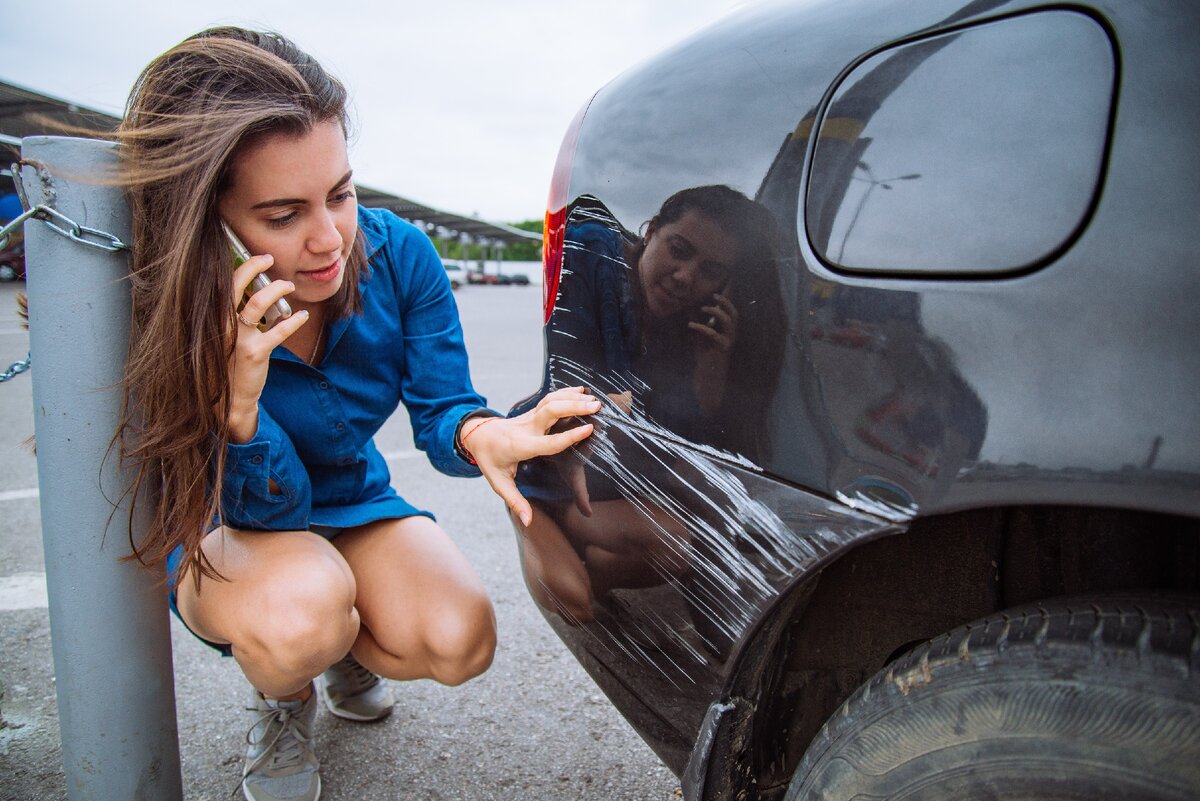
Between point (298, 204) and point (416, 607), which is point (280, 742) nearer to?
point (416, 607)

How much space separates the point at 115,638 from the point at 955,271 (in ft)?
4.41

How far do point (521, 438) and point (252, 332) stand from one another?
1.51 feet

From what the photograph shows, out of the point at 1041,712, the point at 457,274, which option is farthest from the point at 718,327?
the point at 457,274

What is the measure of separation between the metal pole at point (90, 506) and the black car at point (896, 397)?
0.69m

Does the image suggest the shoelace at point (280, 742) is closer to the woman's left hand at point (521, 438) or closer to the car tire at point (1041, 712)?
the woman's left hand at point (521, 438)

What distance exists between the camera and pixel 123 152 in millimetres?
1259

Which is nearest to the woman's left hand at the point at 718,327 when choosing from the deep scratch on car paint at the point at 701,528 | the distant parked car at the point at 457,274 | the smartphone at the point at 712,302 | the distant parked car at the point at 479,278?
the smartphone at the point at 712,302

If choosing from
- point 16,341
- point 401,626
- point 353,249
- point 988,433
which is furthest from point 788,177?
point 16,341

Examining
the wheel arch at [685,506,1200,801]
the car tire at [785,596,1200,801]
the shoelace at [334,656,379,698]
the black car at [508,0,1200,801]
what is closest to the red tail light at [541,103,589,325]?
the black car at [508,0,1200,801]

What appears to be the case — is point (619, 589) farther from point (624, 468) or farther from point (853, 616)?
point (853, 616)

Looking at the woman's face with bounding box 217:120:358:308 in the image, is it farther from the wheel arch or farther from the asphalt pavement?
the wheel arch

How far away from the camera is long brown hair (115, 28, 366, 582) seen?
4.09 ft

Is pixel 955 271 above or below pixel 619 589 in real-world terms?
above

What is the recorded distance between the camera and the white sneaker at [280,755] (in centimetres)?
161
